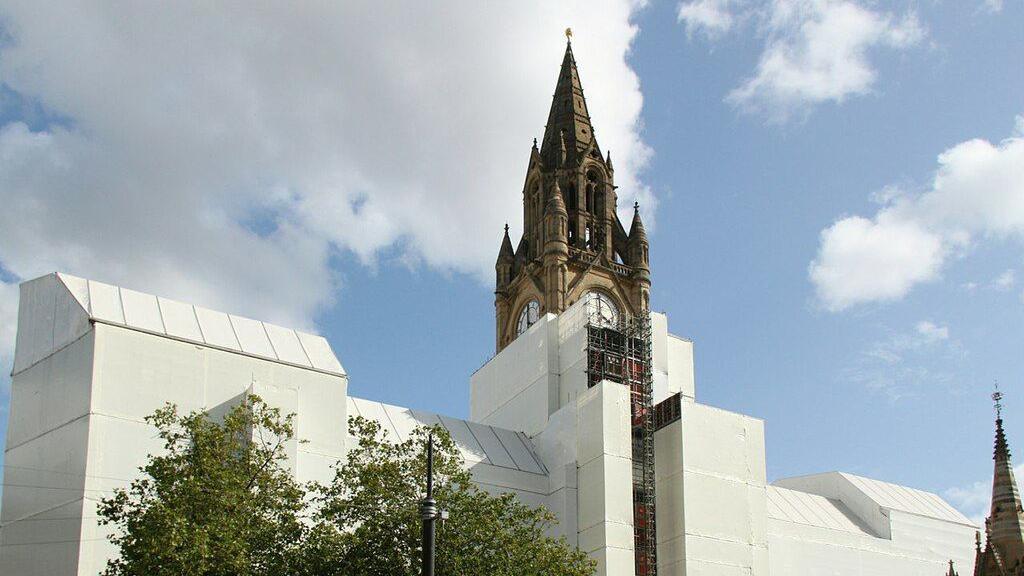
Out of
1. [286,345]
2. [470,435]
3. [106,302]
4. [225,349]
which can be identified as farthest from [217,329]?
[470,435]

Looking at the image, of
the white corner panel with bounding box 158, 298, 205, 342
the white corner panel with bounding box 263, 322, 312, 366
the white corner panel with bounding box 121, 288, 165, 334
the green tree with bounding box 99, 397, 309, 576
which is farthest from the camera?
the white corner panel with bounding box 263, 322, 312, 366

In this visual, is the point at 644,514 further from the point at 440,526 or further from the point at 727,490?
the point at 440,526

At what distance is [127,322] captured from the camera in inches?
1748

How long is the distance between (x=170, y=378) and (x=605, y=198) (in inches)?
1518

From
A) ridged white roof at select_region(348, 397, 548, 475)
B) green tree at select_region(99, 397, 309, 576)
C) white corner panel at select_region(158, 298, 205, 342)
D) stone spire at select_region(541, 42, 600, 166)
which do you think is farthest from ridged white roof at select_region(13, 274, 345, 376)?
stone spire at select_region(541, 42, 600, 166)

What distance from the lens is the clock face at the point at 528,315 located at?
7219cm

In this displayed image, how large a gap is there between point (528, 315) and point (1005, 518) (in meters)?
30.8

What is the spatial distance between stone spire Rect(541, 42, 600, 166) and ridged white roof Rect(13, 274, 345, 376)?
32931 millimetres

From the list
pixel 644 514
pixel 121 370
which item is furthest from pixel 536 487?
pixel 121 370

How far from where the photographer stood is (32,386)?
45281mm

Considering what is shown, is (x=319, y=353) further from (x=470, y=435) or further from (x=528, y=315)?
(x=528, y=315)

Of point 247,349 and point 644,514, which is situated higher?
point 247,349

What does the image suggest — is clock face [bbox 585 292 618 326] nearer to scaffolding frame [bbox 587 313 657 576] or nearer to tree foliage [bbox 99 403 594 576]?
scaffolding frame [bbox 587 313 657 576]

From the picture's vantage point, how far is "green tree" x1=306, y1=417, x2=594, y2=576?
111ft
